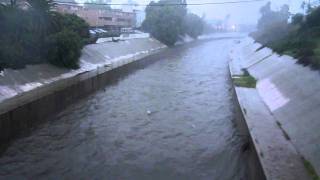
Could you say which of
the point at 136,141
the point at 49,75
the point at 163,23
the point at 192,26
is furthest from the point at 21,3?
the point at 192,26

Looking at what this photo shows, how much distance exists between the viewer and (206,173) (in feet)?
51.2

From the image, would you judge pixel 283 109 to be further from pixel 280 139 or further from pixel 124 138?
pixel 124 138

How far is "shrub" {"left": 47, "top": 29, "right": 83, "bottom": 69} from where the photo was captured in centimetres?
3688

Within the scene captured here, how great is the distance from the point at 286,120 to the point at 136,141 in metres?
6.91

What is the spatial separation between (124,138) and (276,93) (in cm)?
1036

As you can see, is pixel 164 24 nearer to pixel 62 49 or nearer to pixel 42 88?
pixel 62 49

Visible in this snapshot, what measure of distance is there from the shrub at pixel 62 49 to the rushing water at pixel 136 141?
675cm

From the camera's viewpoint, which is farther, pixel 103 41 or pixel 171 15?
pixel 171 15

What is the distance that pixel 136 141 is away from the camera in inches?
766

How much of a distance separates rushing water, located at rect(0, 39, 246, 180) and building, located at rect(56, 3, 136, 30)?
167ft

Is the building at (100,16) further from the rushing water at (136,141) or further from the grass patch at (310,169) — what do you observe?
the grass patch at (310,169)

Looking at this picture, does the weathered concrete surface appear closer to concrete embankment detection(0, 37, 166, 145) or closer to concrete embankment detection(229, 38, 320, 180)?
concrete embankment detection(0, 37, 166, 145)

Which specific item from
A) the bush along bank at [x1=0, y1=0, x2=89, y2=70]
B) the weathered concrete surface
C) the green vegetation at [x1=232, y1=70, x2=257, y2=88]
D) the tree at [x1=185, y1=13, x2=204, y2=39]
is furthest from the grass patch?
the tree at [x1=185, y1=13, x2=204, y2=39]

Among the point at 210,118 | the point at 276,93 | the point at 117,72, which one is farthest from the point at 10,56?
the point at 276,93
